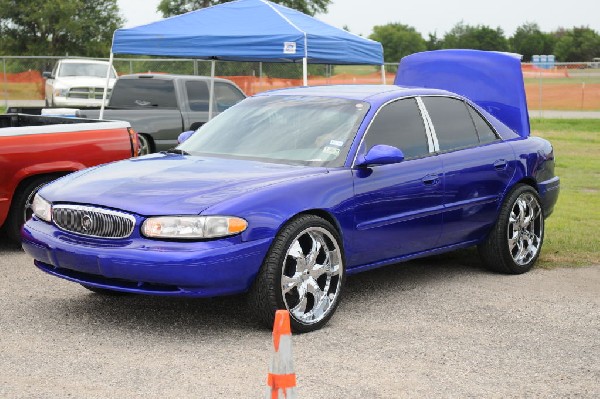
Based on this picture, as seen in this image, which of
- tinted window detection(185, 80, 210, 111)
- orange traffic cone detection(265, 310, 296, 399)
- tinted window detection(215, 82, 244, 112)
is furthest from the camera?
tinted window detection(215, 82, 244, 112)

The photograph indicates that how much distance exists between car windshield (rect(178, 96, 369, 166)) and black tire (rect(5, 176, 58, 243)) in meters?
2.01

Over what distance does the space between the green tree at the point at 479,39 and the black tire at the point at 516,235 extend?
10548cm

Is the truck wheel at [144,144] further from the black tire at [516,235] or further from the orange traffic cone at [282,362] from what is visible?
the orange traffic cone at [282,362]

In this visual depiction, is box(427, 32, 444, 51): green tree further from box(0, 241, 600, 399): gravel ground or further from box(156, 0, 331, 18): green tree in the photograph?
box(0, 241, 600, 399): gravel ground

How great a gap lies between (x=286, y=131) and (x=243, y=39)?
22.7 ft

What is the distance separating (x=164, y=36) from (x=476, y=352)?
29.9ft

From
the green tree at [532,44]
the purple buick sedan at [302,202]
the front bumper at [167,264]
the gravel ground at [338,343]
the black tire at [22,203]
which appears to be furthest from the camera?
the green tree at [532,44]

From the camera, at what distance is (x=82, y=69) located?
30.0 meters

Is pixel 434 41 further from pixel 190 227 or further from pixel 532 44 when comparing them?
pixel 190 227

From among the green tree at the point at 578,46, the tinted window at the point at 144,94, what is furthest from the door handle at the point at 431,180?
the green tree at the point at 578,46

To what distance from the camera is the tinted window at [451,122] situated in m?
7.86

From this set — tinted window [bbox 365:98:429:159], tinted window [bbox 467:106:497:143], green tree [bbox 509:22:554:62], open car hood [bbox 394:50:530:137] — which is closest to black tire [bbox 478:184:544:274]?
tinted window [bbox 467:106:497:143]

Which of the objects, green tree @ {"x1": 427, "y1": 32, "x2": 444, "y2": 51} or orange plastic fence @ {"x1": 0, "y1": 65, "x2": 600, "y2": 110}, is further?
green tree @ {"x1": 427, "y1": 32, "x2": 444, "y2": 51}

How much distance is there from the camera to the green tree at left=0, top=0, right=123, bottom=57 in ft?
179
